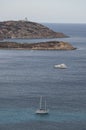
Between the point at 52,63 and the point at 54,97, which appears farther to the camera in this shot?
the point at 52,63

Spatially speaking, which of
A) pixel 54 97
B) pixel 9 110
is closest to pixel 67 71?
pixel 54 97

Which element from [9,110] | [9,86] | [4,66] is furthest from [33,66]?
[9,110]

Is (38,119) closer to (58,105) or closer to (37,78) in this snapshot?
(58,105)

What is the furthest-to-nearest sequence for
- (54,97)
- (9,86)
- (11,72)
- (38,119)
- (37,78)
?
(11,72) → (37,78) → (9,86) → (54,97) → (38,119)

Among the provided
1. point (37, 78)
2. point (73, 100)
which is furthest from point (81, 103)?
point (37, 78)

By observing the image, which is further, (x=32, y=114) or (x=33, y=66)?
(x=33, y=66)

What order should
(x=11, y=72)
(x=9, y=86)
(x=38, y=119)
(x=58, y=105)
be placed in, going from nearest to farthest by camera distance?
1. (x=38, y=119)
2. (x=58, y=105)
3. (x=9, y=86)
4. (x=11, y=72)

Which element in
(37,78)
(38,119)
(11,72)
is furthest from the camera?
(11,72)

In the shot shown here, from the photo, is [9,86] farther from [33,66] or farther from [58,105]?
[33,66]

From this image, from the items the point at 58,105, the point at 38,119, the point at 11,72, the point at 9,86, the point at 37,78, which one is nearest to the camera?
the point at 38,119
